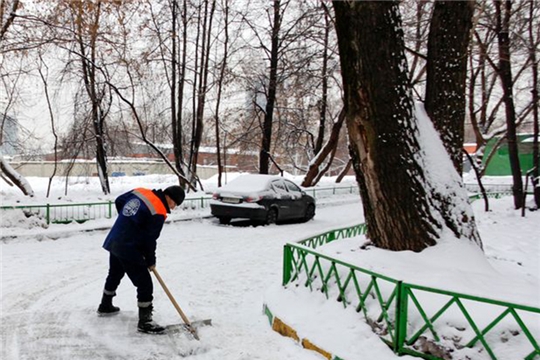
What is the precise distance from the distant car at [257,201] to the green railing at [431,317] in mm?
7972

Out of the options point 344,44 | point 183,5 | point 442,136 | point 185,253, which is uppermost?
point 183,5

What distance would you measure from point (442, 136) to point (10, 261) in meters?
7.51

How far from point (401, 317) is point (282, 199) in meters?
9.85

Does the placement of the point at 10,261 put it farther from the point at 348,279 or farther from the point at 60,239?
the point at 348,279

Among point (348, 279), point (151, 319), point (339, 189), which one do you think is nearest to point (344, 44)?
point (348, 279)

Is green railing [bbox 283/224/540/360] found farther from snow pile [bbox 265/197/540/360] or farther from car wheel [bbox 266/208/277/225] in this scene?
car wheel [bbox 266/208/277/225]

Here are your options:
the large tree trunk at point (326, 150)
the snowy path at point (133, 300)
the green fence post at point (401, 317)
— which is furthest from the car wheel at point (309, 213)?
the green fence post at point (401, 317)

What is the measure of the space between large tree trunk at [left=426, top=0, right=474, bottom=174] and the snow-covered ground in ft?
5.54

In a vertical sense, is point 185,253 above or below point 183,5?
below

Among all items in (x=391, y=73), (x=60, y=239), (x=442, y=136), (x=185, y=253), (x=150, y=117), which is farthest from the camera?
(x=150, y=117)

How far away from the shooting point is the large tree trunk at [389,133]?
5.07 metres

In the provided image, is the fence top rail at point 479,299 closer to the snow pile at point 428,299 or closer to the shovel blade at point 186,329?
the snow pile at point 428,299

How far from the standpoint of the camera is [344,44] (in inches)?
205

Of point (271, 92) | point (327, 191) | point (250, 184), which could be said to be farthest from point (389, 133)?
point (327, 191)
